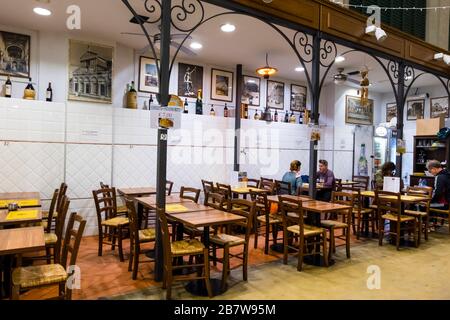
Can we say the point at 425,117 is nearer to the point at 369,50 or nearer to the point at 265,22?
the point at 369,50

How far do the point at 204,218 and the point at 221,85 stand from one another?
444 cm

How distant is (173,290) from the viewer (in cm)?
339

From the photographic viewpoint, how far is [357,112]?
368 inches

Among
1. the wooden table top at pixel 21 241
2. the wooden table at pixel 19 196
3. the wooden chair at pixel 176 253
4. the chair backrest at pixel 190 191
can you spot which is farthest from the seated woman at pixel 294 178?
the wooden table top at pixel 21 241

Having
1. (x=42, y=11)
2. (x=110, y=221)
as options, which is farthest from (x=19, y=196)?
(x=42, y=11)

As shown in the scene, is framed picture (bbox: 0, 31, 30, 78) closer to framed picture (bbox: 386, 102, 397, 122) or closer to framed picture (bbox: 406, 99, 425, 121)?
framed picture (bbox: 386, 102, 397, 122)

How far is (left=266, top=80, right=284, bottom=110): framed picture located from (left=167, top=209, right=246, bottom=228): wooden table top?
4887 millimetres

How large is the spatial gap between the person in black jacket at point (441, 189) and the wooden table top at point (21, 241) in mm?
6449

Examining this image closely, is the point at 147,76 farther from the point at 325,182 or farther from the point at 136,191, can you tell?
the point at 325,182

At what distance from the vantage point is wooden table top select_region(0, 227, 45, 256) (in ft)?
7.68

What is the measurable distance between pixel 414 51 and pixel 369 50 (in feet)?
4.82

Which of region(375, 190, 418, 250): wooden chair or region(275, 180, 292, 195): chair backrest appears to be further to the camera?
region(275, 180, 292, 195): chair backrest

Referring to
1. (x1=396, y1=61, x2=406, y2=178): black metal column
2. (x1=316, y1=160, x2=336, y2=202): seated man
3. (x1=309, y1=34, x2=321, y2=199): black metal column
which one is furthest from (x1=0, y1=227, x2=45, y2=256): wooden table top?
(x1=396, y1=61, x2=406, y2=178): black metal column

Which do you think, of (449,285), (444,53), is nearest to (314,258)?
(449,285)
